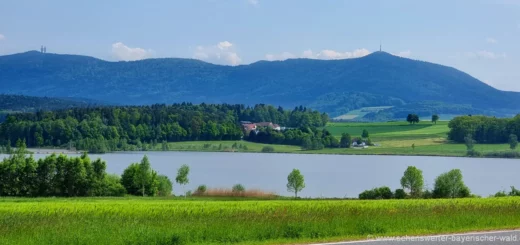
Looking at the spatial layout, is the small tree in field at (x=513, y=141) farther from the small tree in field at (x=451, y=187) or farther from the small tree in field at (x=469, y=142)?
the small tree in field at (x=451, y=187)

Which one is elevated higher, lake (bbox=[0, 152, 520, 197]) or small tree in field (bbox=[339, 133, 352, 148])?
small tree in field (bbox=[339, 133, 352, 148])

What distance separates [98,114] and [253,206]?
561 ft

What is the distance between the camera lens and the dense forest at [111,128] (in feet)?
522

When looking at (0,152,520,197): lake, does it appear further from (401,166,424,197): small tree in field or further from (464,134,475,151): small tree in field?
(464,134,475,151): small tree in field


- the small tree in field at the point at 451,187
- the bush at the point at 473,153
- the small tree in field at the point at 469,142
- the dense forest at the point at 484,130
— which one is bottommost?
the small tree in field at the point at 451,187

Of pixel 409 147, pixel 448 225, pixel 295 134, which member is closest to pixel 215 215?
pixel 448 225

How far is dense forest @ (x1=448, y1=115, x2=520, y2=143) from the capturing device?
530ft

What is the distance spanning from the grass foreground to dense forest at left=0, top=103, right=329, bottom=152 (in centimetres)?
13494

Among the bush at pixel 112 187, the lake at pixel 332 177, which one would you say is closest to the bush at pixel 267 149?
the lake at pixel 332 177

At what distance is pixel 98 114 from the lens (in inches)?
7308

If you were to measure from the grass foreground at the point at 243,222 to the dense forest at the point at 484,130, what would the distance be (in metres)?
145

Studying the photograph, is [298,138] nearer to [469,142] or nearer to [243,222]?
[469,142]

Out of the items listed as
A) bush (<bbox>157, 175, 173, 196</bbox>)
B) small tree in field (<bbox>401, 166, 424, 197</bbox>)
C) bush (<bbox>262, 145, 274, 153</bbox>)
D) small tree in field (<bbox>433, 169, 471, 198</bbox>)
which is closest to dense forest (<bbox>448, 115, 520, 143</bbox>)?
bush (<bbox>262, 145, 274, 153</bbox>)

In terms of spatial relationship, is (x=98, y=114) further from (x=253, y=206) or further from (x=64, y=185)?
(x=253, y=206)
